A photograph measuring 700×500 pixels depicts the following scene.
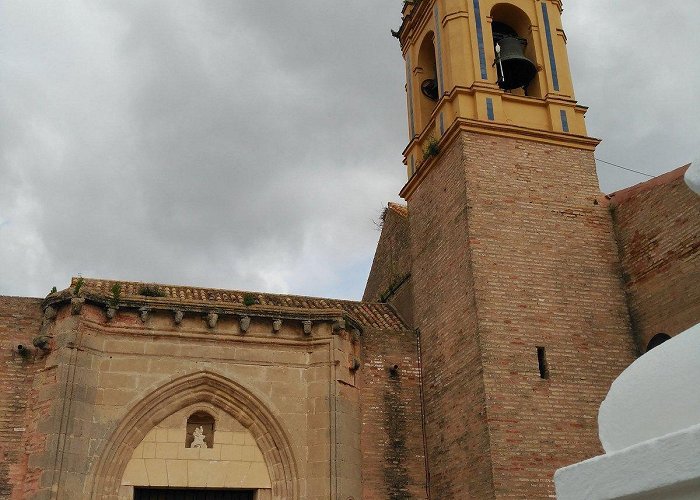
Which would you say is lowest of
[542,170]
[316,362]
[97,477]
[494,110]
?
[97,477]

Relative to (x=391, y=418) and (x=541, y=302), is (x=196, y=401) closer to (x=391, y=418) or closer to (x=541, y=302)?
(x=391, y=418)

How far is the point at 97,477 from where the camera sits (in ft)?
34.6

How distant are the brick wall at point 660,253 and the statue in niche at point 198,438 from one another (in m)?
7.23

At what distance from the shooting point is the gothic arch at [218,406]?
1087 centimetres

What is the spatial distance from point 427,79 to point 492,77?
7.87 ft

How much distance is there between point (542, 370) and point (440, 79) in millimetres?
6445

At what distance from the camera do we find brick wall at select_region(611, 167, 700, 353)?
10.6 m

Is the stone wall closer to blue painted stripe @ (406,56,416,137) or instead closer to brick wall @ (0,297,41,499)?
brick wall @ (0,297,41,499)

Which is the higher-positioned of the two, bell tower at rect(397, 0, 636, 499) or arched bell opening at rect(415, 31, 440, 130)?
arched bell opening at rect(415, 31, 440, 130)

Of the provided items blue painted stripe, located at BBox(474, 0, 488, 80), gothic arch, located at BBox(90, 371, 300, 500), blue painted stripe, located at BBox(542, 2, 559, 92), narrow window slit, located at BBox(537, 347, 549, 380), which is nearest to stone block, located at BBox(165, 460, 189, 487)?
gothic arch, located at BBox(90, 371, 300, 500)

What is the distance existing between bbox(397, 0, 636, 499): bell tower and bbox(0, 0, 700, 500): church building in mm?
37

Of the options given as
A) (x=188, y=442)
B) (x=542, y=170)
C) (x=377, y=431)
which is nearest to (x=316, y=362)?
(x=377, y=431)

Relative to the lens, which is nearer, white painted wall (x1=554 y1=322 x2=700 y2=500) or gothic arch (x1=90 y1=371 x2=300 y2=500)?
white painted wall (x1=554 y1=322 x2=700 y2=500)

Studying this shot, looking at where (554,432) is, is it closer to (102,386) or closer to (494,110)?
(494,110)
